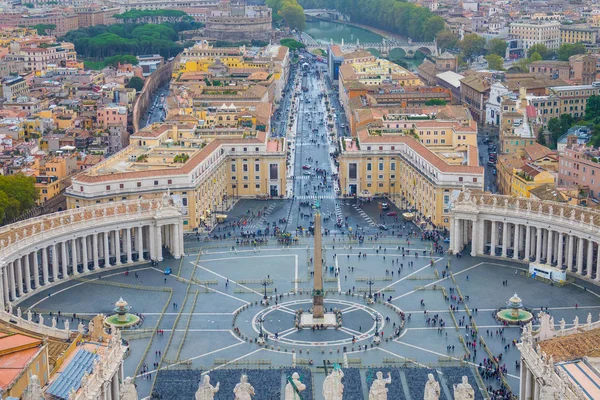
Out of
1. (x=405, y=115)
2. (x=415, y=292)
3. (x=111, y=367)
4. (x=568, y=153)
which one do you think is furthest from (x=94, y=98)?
(x=111, y=367)

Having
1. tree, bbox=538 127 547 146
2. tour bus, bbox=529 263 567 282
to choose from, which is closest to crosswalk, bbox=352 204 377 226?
tour bus, bbox=529 263 567 282

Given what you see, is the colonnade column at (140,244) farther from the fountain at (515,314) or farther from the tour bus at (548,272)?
the tour bus at (548,272)

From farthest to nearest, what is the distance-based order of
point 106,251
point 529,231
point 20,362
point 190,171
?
point 190,171 < point 529,231 < point 106,251 < point 20,362

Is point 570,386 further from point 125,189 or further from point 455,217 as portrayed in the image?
point 125,189

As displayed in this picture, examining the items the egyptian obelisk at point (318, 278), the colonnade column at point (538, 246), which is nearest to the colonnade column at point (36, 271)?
the egyptian obelisk at point (318, 278)

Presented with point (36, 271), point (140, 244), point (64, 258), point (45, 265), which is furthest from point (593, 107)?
point (36, 271)

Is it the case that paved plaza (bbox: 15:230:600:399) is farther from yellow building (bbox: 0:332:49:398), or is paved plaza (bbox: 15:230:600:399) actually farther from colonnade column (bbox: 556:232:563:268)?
yellow building (bbox: 0:332:49:398)

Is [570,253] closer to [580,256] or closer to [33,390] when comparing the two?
[580,256]

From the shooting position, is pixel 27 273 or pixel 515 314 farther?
pixel 27 273
